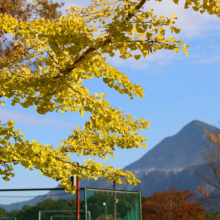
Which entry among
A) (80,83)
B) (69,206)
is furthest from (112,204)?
(80,83)

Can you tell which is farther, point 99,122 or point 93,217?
point 99,122

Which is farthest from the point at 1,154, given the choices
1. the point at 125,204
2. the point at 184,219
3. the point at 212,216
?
the point at 212,216

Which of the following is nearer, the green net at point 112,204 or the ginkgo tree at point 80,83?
the ginkgo tree at point 80,83

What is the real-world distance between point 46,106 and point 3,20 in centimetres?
322

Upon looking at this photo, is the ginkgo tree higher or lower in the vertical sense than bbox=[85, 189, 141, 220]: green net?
higher

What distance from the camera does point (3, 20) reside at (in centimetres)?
656

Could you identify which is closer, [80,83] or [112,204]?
[80,83]

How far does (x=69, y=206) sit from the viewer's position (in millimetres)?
7004

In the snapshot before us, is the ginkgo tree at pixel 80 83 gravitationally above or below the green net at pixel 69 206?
above

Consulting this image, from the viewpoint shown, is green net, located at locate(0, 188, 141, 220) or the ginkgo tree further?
green net, located at locate(0, 188, 141, 220)

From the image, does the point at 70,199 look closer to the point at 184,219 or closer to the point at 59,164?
the point at 59,164

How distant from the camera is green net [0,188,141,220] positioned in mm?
6719

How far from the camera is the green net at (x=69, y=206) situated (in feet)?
22.0

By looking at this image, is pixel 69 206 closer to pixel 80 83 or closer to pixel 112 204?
pixel 112 204
